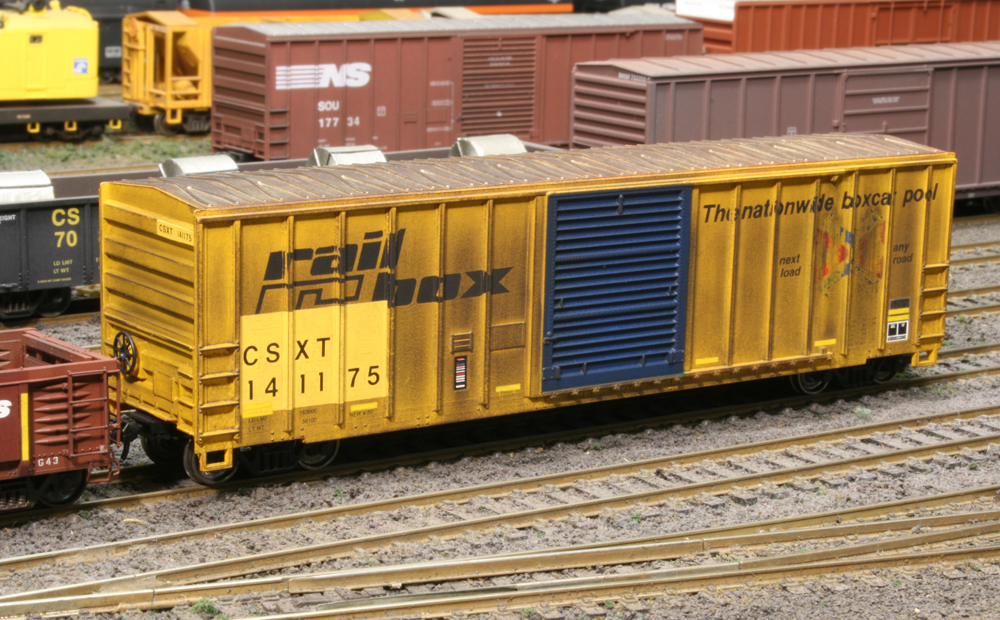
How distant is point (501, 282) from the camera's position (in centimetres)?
1315

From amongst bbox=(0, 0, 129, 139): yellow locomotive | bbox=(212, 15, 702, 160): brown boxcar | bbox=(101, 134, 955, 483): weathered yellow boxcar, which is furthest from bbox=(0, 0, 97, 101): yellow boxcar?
bbox=(101, 134, 955, 483): weathered yellow boxcar

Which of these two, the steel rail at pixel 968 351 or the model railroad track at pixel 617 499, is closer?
the model railroad track at pixel 617 499

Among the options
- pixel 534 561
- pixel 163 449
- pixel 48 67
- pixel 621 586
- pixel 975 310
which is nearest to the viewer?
→ pixel 621 586

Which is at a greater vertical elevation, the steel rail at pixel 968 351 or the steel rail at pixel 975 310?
the steel rail at pixel 975 310

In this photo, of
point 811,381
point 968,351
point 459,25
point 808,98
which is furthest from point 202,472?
point 459,25

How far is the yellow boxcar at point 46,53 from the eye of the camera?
27.5 meters

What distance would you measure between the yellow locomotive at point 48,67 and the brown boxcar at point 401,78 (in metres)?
3.92

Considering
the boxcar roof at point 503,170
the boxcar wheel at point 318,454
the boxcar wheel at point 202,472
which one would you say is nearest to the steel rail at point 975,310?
the boxcar roof at point 503,170

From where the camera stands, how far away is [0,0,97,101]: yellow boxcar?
27.5 meters

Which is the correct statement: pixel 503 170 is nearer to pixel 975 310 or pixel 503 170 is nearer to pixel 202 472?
pixel 202 472

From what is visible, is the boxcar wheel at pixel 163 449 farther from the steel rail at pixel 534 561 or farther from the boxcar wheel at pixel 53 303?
the boxcar wheel at pixel 53 303

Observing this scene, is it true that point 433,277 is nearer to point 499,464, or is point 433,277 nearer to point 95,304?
point 499,464

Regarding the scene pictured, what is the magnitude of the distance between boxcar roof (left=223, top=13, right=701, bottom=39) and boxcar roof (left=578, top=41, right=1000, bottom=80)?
4.24 metres

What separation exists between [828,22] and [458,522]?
69.7 feet
